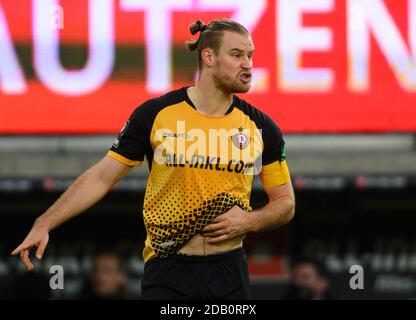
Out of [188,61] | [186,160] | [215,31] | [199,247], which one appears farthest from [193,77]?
[199,247]

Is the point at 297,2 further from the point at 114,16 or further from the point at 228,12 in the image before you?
the point at 114,16

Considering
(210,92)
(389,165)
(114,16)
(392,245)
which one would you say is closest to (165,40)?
(114,16)

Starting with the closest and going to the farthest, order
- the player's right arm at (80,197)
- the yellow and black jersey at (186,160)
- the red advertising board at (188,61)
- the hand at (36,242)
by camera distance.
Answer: the hand at (36,242) → the player's right arm at (80,197) → the yellow and black jersey at (186,160) → the red advertising board at (188,61)

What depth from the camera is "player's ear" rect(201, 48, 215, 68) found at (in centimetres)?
568

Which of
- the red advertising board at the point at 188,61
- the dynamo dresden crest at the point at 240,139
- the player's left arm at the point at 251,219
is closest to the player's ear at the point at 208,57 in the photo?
the dynamo dresden crest at the point at 240,139

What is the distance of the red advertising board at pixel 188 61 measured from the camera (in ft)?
34.2

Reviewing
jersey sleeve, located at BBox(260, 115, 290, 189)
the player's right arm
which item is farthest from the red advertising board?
the player's right arm

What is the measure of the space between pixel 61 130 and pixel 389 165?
3.36 meters

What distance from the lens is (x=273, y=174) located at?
578 centimetres

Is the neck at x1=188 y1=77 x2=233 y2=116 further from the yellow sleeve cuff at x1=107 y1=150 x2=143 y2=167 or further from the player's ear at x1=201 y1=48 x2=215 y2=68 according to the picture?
the yellow sleeve cuff at x1=107 y1=150 x2=143 y2=167

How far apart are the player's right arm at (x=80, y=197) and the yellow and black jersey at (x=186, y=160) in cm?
7

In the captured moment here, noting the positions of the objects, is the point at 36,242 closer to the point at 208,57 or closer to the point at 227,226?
the point at 227,226

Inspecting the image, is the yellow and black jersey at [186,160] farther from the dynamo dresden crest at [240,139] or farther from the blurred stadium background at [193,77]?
the blurred stadium background at [193,77]

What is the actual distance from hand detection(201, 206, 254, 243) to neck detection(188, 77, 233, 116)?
0.54 m
